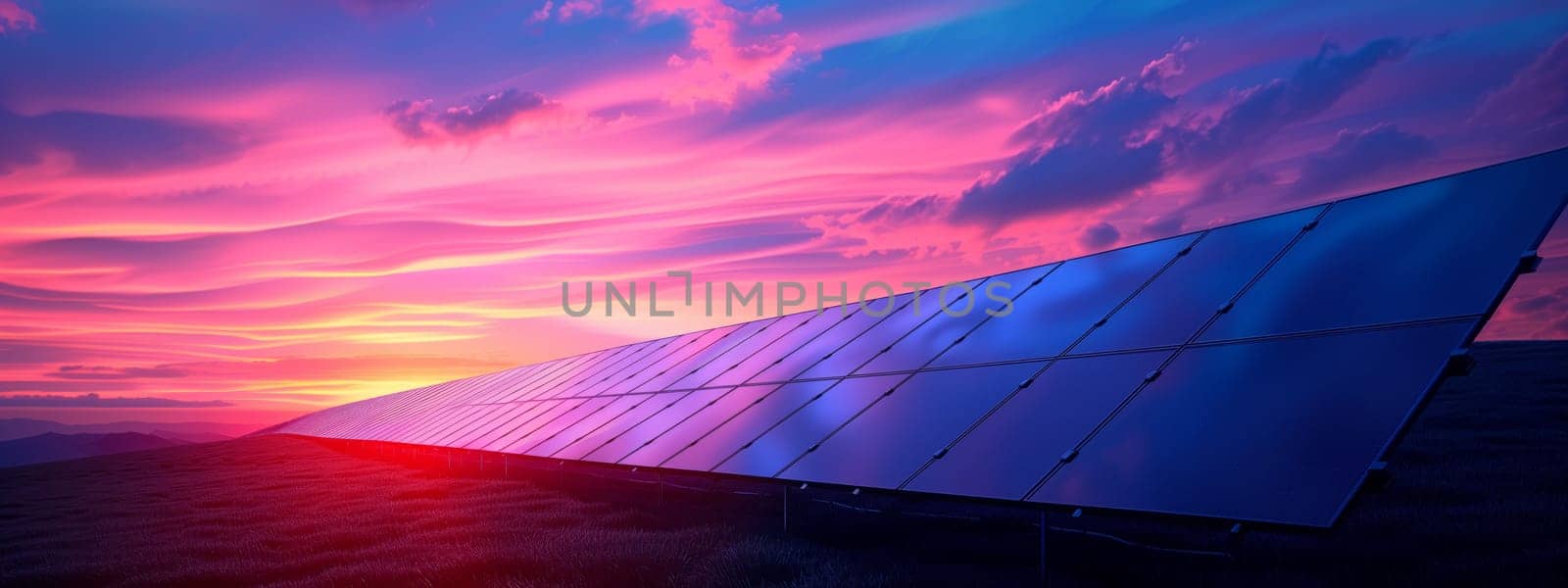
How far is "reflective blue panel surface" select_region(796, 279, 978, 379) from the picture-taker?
12.3 metres

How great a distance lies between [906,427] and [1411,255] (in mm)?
4548

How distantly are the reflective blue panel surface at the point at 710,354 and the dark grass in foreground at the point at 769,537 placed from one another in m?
2.21

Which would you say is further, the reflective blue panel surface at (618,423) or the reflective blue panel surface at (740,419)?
the reflective blue panel surface at (618,423)

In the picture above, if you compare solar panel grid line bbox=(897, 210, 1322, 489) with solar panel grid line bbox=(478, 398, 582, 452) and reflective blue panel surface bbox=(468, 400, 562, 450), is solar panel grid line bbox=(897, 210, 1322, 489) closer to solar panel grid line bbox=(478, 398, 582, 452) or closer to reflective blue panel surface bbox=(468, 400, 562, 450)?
solar panel grid line bbox=(478, 398, 582, 452)

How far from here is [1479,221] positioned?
6863mm

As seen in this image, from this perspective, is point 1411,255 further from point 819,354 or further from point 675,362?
point 675,362

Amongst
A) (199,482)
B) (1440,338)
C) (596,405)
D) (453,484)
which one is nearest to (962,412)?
(1440,338)

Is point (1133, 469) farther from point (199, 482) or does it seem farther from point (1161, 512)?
point (199, 482)

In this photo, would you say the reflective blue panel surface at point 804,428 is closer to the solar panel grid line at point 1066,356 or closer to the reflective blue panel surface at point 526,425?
the solar panel grid line at point 1066,356

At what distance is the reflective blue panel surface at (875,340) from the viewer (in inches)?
486

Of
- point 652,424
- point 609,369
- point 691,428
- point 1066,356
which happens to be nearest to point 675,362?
point 609,369

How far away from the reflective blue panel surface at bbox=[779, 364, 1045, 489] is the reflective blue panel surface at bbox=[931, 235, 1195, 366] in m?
0.43

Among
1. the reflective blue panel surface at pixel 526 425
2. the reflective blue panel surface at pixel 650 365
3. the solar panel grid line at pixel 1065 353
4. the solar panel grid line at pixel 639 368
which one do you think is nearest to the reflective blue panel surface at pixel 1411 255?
the solar panel grid line at pixel 1065 353

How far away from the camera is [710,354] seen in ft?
59.3
